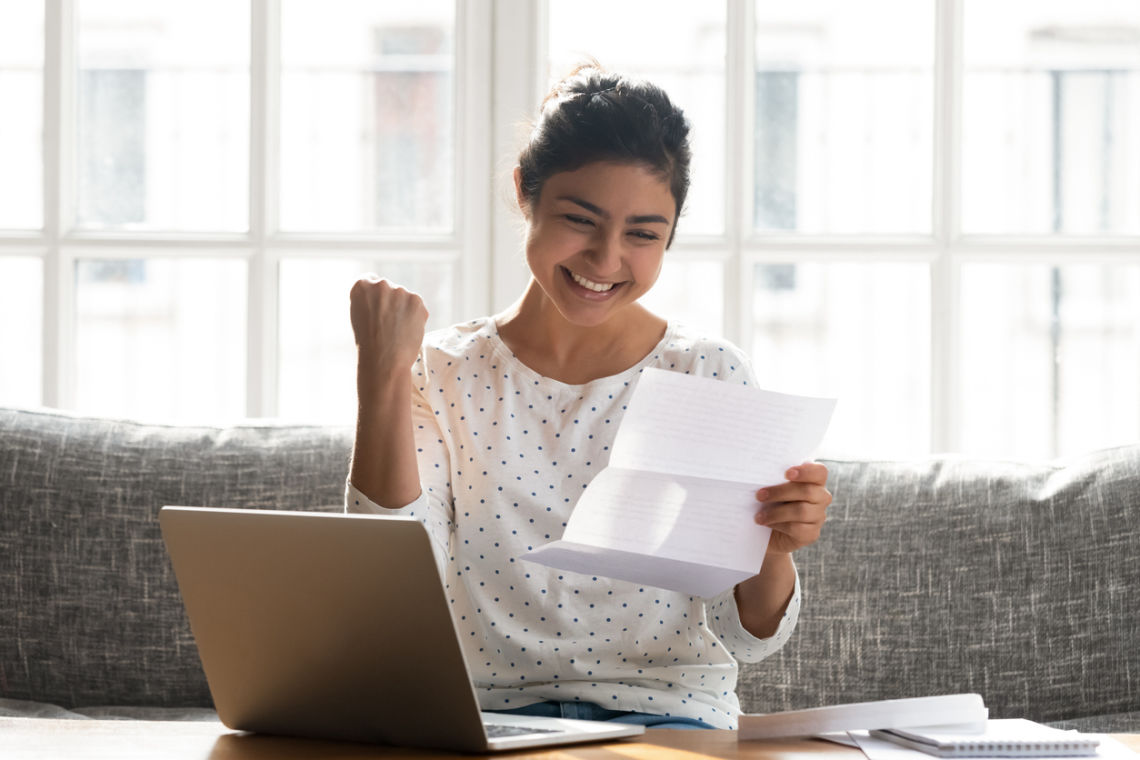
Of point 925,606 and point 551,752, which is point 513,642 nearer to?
point 551,752

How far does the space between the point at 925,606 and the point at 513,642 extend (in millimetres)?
613

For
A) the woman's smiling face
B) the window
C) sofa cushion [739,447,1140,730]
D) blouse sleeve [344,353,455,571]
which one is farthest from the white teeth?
the window

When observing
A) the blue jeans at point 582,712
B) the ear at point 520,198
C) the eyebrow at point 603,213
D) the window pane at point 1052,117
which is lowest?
the blue jeans at point 582,712

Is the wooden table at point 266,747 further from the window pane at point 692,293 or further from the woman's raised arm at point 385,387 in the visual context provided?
the window pane at point 692,293

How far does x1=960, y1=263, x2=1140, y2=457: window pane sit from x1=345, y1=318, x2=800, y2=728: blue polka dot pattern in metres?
0.92

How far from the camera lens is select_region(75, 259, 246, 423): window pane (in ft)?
7.83

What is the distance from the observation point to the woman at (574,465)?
141 cm

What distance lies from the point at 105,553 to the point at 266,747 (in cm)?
93

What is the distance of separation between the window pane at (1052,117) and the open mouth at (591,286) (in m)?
1.07

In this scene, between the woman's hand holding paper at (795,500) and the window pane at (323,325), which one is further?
the window pane at (323,325)

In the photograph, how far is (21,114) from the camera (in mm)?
2406

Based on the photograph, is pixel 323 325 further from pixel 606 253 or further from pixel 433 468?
pixel 606 253

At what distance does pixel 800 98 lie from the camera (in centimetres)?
231

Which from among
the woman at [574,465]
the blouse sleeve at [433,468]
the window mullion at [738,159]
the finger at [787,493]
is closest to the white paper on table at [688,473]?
the finger at [787,493]
